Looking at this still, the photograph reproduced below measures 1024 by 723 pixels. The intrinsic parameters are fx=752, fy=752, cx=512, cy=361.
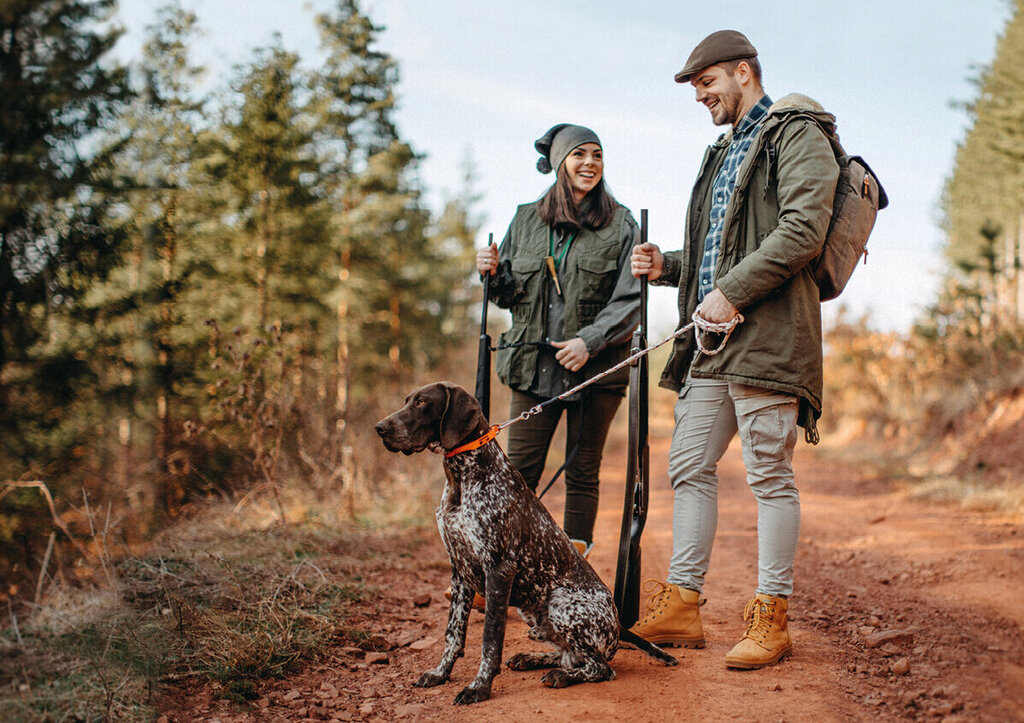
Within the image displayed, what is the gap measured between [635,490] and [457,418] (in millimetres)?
1107

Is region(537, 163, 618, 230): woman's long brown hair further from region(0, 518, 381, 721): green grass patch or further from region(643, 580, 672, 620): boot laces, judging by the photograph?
region(0, 518, 381, 721): green grass patch

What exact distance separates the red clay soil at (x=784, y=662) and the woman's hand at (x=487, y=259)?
2132mm

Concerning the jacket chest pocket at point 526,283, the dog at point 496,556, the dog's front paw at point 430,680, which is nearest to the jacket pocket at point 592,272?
the jacket chest pocket at point 526,283

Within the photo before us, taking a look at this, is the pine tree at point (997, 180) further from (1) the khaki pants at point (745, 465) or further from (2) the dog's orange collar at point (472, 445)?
(2) the dog's orange collar at point (472, 445)

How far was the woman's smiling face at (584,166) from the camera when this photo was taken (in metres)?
4.36

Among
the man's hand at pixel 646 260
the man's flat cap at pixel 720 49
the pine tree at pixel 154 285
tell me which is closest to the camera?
the man's flat cap at pixel 720 49

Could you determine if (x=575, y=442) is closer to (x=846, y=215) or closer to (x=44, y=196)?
(x=846, y=215)

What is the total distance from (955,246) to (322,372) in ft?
86.8

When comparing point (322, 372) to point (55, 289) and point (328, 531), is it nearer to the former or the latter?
point (55, 289)

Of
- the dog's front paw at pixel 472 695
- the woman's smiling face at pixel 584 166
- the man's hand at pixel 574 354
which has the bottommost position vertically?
the dog's front paw at pixel 472 695

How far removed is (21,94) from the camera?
28.7 ft

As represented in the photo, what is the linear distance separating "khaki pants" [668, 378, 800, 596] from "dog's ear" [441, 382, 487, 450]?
1079 millimetres

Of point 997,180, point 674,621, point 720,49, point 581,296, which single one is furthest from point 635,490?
point 997,180

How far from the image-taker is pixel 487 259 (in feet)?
14.7
